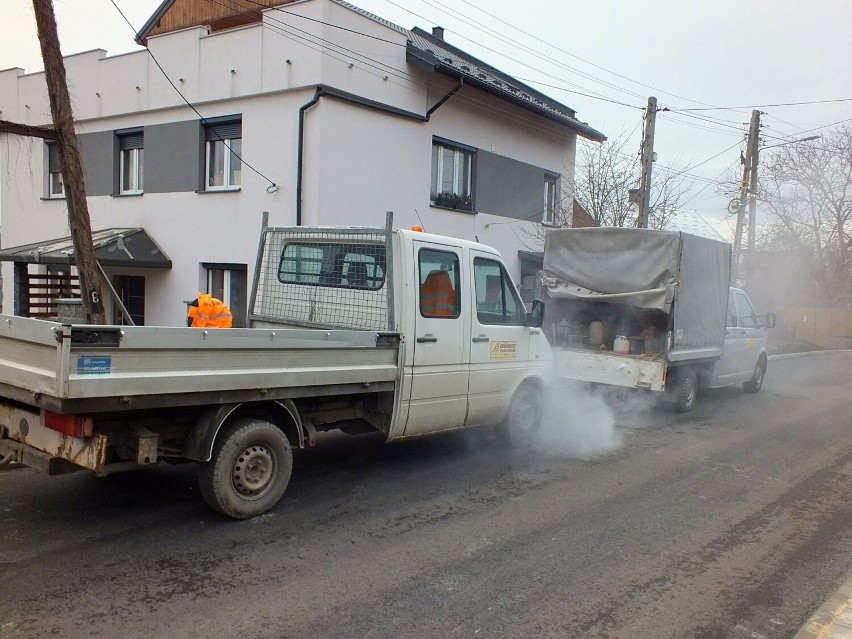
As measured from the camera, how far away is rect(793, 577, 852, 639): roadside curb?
12.4 ft

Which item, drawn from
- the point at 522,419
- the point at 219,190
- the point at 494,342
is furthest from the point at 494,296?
the point at 219,190

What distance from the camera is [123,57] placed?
49.4 ft

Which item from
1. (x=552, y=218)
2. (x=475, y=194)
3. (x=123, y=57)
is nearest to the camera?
(x=123, y=57)

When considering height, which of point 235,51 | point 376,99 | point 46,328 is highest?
point 235,51

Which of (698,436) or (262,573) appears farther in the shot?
(698,436)

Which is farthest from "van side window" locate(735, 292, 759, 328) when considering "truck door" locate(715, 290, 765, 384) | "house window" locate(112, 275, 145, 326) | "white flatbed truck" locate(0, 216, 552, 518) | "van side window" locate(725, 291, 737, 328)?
"house window" locate(112, 275, 145, 326)

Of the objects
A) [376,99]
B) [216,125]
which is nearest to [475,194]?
[376,99]

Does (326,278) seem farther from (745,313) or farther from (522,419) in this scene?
(745,313)

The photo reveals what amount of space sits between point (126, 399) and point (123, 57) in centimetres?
1324

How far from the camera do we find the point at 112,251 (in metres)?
14.0

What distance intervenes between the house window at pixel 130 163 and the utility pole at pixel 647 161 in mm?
11110

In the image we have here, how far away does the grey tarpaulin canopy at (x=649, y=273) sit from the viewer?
9.56m

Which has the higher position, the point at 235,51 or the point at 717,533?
the point at 235,51

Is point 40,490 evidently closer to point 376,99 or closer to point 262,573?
point 262,573
